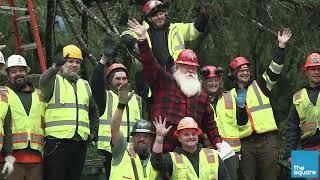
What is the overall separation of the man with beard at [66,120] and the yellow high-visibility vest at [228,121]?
1.64 meters

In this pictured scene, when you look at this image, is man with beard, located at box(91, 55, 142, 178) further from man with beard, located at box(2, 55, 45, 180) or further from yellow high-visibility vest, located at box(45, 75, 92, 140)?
man with beard, located at box(2, 55, 45, 180)

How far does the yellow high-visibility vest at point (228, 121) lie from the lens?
8.96 meters

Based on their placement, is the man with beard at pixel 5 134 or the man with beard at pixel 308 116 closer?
the man with beard at pixel 5 134

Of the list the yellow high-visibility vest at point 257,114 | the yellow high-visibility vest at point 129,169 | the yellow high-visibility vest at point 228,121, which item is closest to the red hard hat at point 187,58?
the yellow high-visibility vest at point 129,169

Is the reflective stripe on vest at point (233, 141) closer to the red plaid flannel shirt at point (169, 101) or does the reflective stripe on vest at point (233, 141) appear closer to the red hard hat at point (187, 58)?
the red plaid flannel shirt at point (169, 101)

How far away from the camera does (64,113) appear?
8156mm

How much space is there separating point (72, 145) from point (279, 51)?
2669 millimetres

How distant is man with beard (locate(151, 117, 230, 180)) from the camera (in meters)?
7.52

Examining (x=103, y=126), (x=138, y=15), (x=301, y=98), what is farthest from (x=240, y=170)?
(x=138, y=15)

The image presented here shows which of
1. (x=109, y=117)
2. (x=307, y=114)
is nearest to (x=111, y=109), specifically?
(x=109, y=117)

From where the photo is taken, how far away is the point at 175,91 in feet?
26.0

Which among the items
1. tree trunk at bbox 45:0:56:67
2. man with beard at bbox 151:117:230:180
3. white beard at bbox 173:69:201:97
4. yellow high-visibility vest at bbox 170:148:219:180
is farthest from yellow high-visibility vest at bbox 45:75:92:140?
tree trunk at bbox 45:0:56:67

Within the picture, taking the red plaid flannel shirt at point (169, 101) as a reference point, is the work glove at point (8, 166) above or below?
below

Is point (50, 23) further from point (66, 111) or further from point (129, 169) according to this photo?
point (129, 169)
